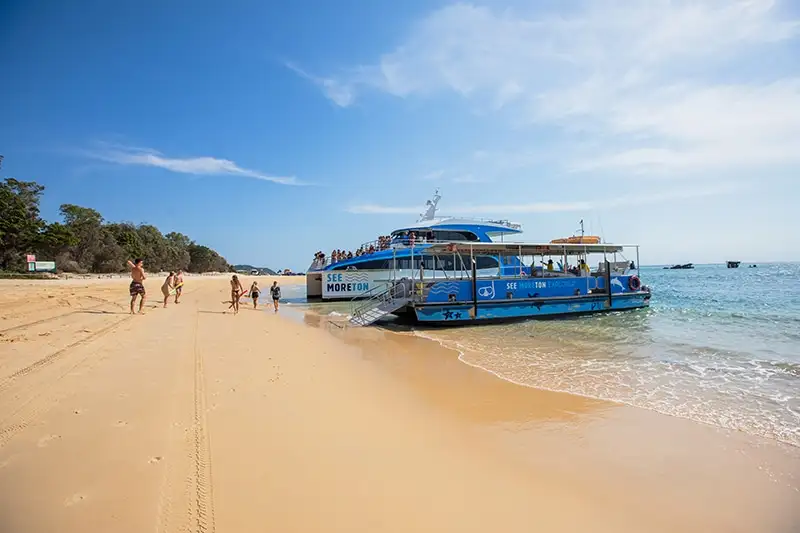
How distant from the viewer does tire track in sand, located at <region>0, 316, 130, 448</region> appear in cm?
409

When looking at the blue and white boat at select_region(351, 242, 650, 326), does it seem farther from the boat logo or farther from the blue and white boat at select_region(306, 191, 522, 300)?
the blue and white boat at select_region(306, 191, 522, 300)

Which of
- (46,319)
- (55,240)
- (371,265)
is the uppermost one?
(55,240)

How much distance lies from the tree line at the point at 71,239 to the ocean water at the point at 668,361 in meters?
49.6

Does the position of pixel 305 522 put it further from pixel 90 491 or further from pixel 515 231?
pixel 515 231

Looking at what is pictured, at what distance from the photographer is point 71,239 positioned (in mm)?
46938

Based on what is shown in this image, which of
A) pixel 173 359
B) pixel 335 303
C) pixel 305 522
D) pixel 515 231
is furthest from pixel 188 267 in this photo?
pixel 305 522

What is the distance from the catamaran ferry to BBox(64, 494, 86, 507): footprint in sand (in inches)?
419

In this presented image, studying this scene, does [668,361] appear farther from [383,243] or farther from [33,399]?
[383,243]

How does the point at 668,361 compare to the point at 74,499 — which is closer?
the point at 74,499

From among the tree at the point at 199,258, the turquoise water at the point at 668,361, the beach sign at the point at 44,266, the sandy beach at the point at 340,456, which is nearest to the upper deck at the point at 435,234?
the turquoise water at the point at 668,361

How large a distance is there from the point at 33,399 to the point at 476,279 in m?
14.0

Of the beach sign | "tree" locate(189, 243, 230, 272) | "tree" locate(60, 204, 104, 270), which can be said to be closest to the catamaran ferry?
the beach sign

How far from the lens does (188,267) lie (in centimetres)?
8912

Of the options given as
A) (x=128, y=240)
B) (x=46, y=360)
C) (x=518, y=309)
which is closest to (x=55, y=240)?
(x=128, y=240)
